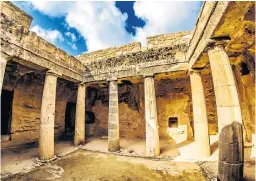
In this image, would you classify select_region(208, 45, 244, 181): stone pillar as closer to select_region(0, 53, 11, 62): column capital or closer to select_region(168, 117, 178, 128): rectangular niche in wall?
select_region(168, 117, 178, 128): rectangular niche in wall

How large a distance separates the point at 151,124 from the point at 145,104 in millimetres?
1032

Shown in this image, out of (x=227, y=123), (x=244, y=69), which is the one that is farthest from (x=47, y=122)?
(x=244, y=69)

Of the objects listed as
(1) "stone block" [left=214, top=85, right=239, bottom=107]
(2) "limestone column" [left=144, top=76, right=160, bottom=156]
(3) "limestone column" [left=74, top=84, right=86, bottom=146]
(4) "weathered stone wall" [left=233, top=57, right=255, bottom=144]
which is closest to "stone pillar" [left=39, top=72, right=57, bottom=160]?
(3) "limestone column" [left=74, top=84, right=86, bottom=146]

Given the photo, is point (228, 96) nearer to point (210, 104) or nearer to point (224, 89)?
point (224, 89)

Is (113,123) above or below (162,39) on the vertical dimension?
below

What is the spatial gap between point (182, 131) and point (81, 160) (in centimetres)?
652

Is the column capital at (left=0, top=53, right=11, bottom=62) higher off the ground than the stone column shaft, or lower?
higher

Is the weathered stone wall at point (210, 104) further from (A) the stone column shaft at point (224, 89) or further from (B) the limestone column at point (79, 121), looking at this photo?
(B) the limestone column at point (79, 121)

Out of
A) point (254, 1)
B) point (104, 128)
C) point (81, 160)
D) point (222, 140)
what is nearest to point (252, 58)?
point (254, 1)

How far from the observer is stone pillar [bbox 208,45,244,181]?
382 centimetres

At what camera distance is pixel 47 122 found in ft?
20.9

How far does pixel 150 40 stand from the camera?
9023 millimetres

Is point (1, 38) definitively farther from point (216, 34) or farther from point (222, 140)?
point (222, 140)

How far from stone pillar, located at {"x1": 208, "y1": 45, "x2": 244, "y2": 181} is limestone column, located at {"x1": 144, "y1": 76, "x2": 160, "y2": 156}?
3.05 meters
